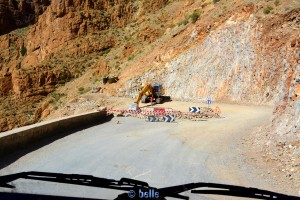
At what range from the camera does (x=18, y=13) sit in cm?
10325

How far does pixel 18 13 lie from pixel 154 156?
10012 centimetres

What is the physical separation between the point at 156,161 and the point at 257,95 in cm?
2357

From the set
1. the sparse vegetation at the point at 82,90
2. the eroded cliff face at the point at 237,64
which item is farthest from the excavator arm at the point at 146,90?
the sparse vegetation at the point at 82,90

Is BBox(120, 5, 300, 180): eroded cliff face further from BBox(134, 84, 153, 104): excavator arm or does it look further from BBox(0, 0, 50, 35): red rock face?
BBox(0, 0, 50, 35): red rock face

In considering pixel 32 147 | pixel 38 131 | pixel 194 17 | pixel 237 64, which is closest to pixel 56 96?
pixel 194 17

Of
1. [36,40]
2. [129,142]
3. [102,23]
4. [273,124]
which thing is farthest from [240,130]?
[36,40]

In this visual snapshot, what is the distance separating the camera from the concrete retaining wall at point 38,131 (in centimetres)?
1236

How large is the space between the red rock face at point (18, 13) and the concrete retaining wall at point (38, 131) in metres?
85.2

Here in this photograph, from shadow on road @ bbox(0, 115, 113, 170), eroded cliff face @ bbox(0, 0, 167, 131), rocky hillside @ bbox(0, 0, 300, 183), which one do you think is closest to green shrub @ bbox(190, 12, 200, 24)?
rocky hillside @ bbox(0, 0, 300, 183)

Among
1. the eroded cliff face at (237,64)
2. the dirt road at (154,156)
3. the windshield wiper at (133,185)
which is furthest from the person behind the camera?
the eroded cliff face at (237,64)

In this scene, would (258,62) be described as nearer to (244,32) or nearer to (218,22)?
(244,32)

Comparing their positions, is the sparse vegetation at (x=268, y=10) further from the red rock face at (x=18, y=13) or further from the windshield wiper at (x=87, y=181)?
the red rock face at (x=18, y=13)

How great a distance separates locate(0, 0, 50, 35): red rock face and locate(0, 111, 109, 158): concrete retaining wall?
3353 inches

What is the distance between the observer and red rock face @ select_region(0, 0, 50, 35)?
3900 inches
